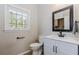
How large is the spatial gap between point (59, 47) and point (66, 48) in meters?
0.12

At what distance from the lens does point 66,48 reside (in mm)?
1439

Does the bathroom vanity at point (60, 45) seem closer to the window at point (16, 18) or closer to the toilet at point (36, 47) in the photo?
the toilet at point (36, 47)

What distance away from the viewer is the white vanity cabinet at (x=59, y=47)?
1348mm

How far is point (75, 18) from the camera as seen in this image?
1626 millimetres

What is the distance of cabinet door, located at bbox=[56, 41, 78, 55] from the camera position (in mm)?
1324

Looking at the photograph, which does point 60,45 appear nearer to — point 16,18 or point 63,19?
point 63,19

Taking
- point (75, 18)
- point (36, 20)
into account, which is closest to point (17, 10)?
point (36, 20)

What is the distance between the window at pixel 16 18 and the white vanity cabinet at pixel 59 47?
1.37 feet

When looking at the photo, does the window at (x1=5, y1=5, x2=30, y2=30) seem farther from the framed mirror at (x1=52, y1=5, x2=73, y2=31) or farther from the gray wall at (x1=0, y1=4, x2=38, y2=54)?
the framed mirror at (x1=52, y1=5, x2=73, y2=31)

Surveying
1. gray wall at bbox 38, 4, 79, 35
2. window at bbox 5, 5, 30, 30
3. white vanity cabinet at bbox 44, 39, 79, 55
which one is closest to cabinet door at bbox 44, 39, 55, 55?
white vanity cabinet at bbox 44, 39, 79, 55

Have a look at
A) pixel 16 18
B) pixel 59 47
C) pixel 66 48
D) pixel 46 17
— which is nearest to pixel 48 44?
pixel 59 47

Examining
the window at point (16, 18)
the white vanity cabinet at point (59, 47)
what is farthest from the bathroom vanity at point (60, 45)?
the window at point (16, 18)
